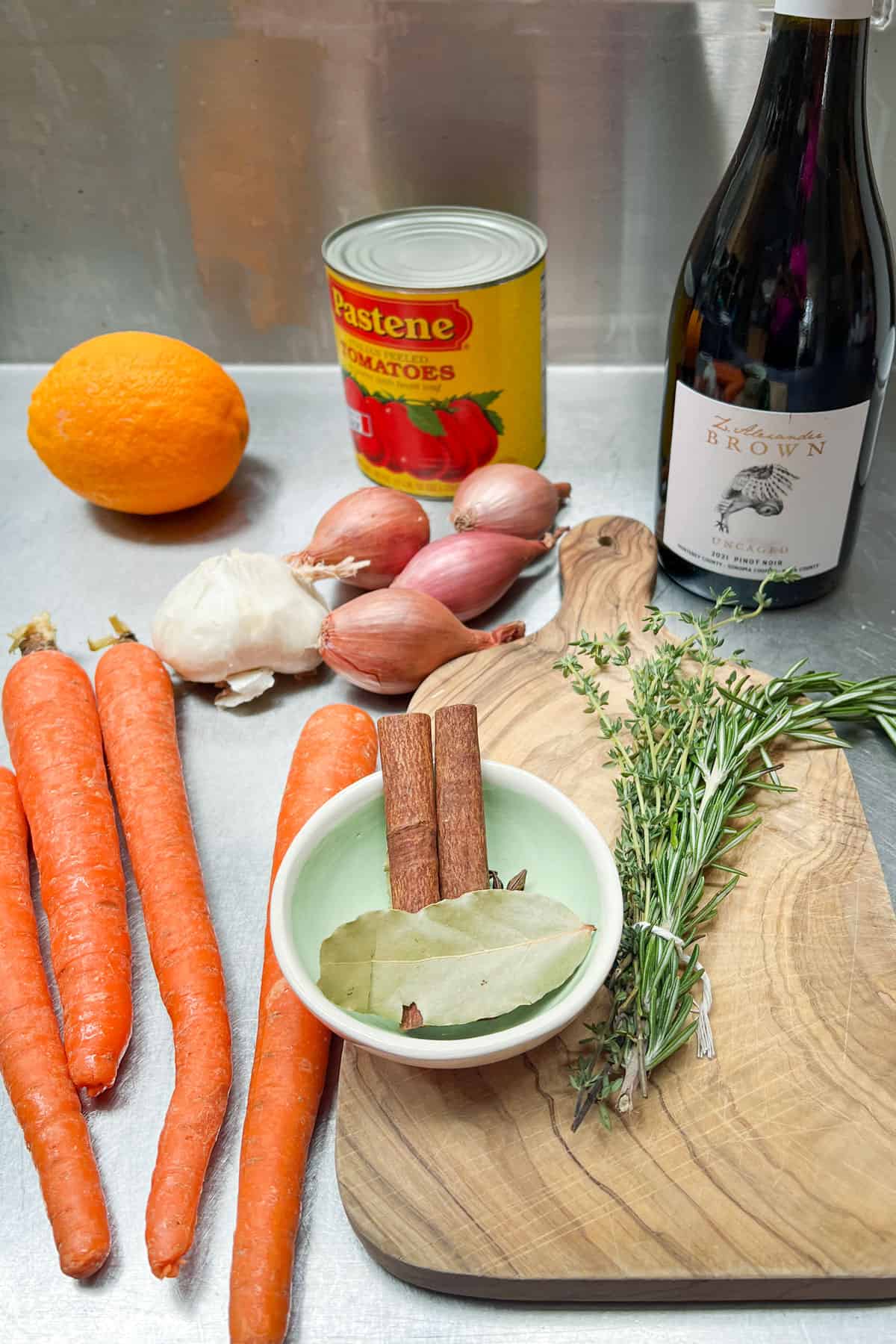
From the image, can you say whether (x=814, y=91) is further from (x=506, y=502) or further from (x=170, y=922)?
(x=170, y=922)

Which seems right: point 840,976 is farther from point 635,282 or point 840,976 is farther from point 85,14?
point 85,14

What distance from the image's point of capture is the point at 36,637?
81 centimetres

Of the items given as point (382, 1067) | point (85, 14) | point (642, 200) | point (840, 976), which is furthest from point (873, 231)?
point (85, 14)

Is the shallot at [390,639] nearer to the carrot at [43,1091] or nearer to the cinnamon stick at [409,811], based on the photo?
the cinnamon stick at [409,811]

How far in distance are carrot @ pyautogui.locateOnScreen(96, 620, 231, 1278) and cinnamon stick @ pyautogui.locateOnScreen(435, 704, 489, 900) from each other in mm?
150

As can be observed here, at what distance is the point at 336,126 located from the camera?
101 cm

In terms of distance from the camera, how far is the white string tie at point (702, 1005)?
1.79ft

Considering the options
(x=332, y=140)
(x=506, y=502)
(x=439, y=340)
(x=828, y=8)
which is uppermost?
(x=828, y=8)

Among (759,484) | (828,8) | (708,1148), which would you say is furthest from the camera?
(759,484)

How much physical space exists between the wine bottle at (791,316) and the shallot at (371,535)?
0.22 meters

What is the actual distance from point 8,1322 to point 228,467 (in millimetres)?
669

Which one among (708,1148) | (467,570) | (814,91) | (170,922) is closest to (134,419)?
(467,570)

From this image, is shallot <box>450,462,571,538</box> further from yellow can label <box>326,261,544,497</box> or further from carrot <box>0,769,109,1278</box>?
carrot <box>0,769,109,1278</box>

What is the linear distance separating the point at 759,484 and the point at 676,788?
24cm
